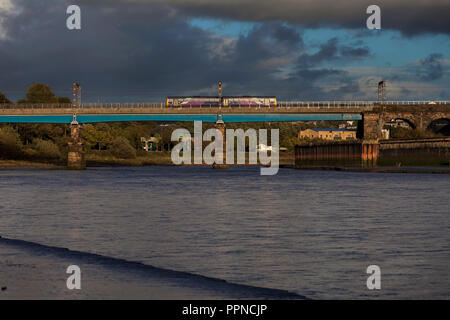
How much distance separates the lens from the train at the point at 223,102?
501 ft

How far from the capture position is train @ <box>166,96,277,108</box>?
153m

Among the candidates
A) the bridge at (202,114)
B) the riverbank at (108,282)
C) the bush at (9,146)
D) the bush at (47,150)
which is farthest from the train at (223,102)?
the riverbank at (108,282)

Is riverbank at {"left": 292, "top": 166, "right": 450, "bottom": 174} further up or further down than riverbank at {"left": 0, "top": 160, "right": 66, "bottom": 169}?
further down

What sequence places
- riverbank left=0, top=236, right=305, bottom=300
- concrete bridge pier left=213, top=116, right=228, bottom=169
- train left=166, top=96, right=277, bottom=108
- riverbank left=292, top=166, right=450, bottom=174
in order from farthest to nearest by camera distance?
train left=166, top=96, right=277, bottom=108, concrete bridge pier left=213, top=116, right=228, bottom=169, riverbank left=292, top=166, right=450, bottom=174, riverbank left=0, top=236, right=305, bottom=300

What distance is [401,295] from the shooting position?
49.0ft

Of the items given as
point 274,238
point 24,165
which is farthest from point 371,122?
point 274,238

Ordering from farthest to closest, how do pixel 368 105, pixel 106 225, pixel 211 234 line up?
pixel 368 105
pixel 106 225
pixel 211 234

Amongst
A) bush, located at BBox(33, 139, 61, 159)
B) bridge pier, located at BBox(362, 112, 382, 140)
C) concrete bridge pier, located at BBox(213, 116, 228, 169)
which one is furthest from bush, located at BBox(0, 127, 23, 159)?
bridge pier, located at BBox(362, 112, 382, 140)

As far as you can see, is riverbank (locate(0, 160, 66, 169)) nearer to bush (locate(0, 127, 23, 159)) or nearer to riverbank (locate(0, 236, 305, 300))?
bush (locate(0, 127, 23, 159))

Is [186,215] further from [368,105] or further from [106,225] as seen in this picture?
[368,105]

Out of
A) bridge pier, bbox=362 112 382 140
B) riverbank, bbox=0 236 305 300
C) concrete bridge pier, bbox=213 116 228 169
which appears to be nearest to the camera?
riverbank, bbox=0 236 305 300

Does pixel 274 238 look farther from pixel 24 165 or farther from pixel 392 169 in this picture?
pixel 24 165
